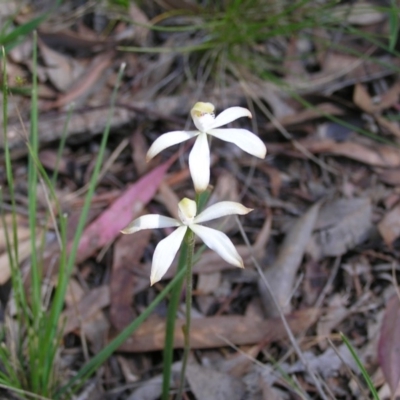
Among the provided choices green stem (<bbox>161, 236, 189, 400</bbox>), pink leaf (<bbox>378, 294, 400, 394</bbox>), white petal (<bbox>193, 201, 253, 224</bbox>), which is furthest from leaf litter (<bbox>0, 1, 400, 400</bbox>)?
white petal (<bbox>193, 201, 253, 224</bbox>)

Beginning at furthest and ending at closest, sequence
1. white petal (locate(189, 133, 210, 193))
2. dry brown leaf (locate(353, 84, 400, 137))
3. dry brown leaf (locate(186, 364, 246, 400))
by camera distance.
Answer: dry brown leaf (locate(353, 84, 400, 137)) < dry brown leaf (locate(186, 364, 246, 400)) < white petal (locate(189, 133, 210, 193))

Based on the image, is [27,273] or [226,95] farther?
[226,95]

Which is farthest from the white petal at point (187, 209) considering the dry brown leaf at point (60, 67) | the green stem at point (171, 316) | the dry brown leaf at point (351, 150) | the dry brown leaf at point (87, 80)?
the dry brown leaf at point (60, 67)

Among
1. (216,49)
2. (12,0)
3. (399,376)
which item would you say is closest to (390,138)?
(216,49)

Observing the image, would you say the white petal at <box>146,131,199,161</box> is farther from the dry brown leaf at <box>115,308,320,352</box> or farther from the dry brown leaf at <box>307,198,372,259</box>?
the dry brown leaf at <box>307,198,372,259</box>

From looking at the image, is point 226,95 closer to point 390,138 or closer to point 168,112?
point 168,112

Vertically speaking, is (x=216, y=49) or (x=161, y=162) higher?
(x=216, y=49)
